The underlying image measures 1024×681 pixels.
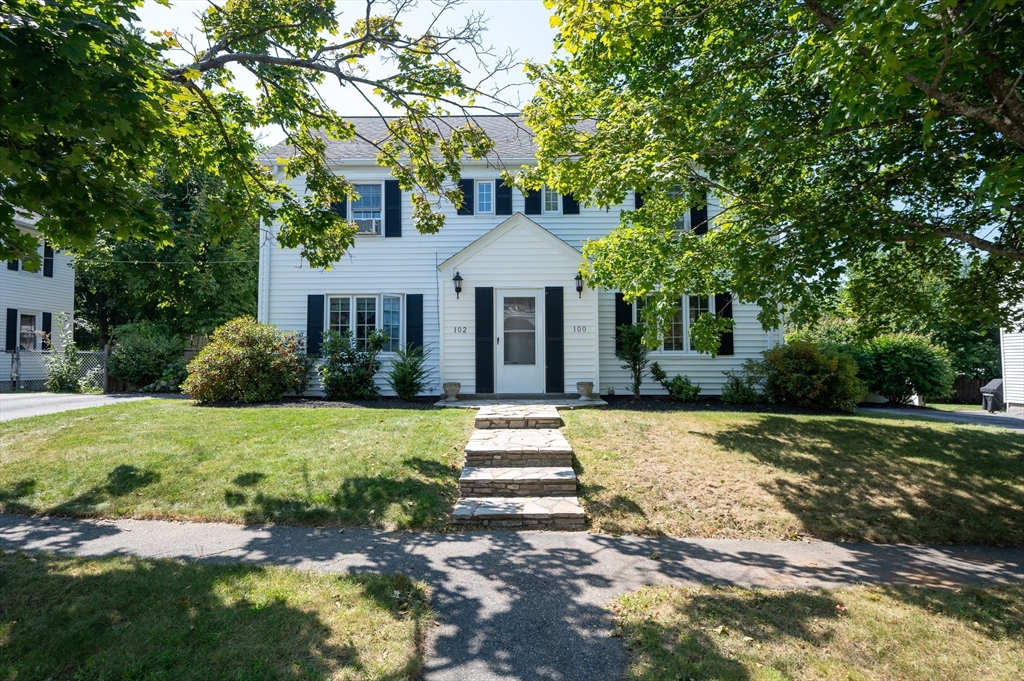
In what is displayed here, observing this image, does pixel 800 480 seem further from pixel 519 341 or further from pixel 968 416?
pixel 968 416

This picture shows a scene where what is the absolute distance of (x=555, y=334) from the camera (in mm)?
12148

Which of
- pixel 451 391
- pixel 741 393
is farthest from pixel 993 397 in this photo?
pixel 451 391

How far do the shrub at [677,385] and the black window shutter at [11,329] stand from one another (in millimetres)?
22779

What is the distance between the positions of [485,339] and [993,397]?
627 inches

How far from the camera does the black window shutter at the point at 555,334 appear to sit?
39.9 feet

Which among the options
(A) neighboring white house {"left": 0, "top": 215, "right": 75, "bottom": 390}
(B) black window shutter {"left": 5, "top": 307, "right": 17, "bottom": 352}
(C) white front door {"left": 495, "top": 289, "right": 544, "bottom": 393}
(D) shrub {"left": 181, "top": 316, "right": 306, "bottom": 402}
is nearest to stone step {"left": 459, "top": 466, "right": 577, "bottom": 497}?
(C) white front door {"left": 495, "top": 289, "right": 544, "bottom": 393}

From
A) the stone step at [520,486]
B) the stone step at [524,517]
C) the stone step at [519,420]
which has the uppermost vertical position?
the stone step at [519,420]

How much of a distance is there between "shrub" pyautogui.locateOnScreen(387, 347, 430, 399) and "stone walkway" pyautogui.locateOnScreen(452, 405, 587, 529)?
14.3 ft

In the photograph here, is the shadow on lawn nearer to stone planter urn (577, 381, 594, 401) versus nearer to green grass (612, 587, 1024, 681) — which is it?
green grass (612, 587, 1024, 681)

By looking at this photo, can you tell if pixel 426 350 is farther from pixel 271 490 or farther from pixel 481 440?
pixel 271 490

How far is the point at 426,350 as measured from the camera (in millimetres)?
13172

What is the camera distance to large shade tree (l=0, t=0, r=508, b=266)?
3523 millimetres

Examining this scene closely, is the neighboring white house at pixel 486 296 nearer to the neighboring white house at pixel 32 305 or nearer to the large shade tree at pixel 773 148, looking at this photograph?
the large shade tree at pixel 773 148

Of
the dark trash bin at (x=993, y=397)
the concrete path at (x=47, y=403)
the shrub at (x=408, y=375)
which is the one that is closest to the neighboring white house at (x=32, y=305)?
the concrete path at (x=47, y=403)
